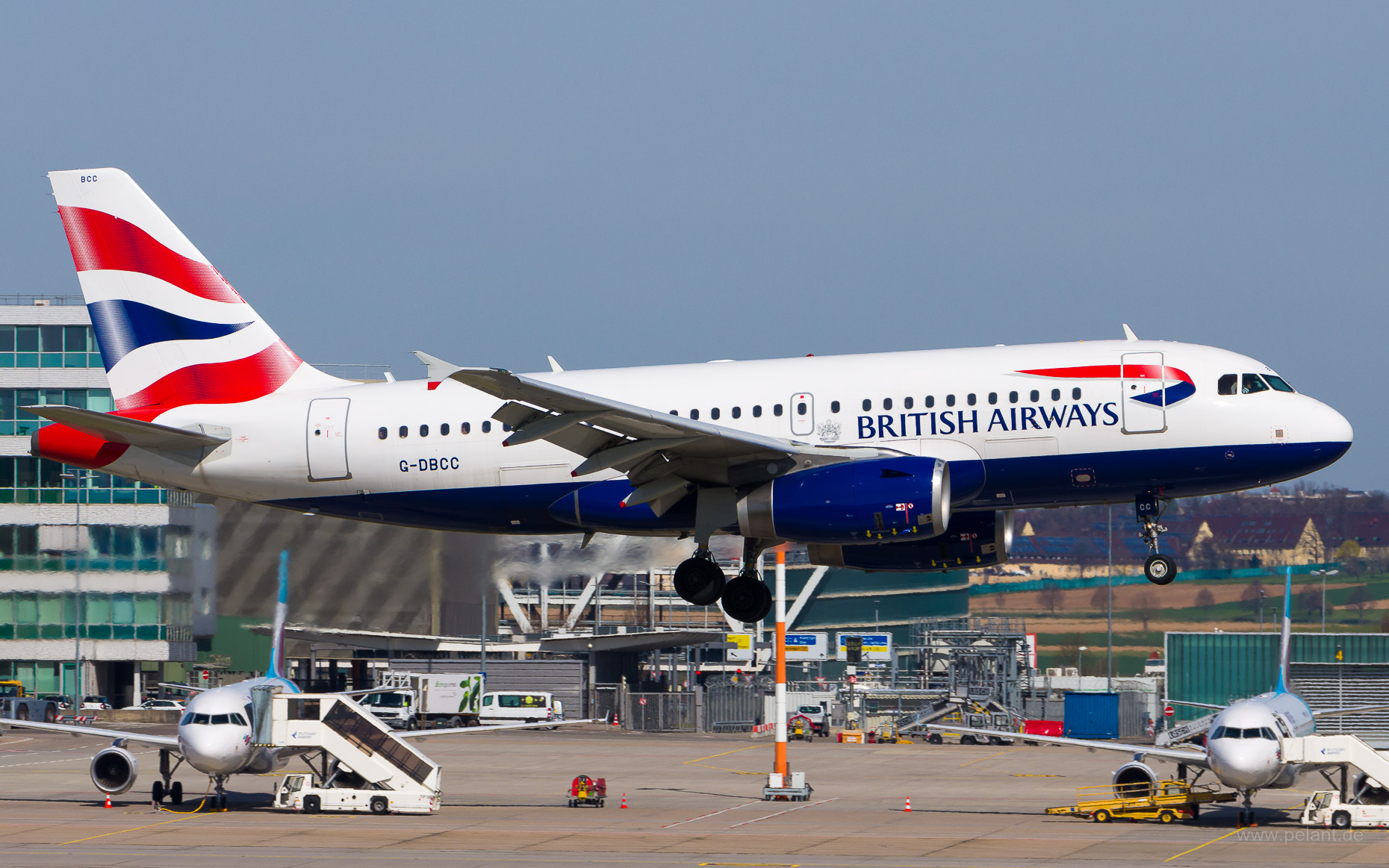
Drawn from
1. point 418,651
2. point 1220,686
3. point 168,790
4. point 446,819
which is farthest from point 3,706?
point 1220,686

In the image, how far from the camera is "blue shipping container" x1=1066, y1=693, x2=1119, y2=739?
74625mm

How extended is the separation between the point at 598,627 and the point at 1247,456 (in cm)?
5942

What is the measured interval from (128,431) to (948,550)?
17969 millimetres

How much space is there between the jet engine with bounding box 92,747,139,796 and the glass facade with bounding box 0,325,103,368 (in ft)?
140

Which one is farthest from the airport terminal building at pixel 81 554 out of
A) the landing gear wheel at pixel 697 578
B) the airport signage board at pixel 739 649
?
the landing gear wheel at pixel 697 578

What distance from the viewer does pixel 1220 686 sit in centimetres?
7981

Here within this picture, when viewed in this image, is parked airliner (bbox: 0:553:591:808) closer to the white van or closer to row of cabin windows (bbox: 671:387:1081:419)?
row of cabin windows (bbox: 671:387:1081:419)

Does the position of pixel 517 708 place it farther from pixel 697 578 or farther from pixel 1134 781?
pixel 697 578

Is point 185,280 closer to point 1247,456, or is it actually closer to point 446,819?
point 446,819

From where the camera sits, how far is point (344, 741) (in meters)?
44.7

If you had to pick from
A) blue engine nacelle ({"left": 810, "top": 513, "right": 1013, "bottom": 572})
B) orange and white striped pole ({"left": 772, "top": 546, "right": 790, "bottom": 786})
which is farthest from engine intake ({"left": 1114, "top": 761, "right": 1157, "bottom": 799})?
blue engine nacelle ({"left": 810, "top": 513, "right": 1013, "bottom": 572})

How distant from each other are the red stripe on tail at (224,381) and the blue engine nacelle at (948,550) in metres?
12.6

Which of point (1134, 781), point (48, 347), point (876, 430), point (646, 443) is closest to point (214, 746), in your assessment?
point (646, 443)

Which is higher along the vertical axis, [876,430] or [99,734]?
[876,430]
